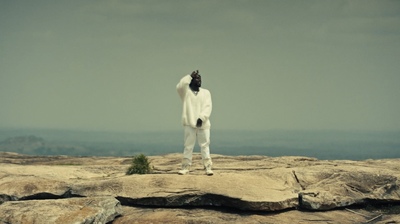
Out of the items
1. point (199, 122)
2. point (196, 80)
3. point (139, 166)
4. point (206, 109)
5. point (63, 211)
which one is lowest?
point (63, 211)

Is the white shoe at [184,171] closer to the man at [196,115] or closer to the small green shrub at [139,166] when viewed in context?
the man at [196,115]

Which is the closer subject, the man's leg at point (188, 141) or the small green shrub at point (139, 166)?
the man's leg at point (188, 141)

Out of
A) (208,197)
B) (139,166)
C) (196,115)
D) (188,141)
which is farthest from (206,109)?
(139,166)

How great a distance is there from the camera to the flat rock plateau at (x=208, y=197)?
17453 millimetres

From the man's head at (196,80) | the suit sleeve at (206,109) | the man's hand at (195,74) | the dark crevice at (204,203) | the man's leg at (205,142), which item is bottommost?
the dark crevice at (204,203)

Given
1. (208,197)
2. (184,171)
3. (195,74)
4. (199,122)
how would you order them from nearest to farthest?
(208,197)
(199,122)
(195,74)
(184,171)

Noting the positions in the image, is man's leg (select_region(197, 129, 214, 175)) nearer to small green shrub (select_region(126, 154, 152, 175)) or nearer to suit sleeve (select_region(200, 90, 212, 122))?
suit sleeve (select_region(200, 90, 212, 122))

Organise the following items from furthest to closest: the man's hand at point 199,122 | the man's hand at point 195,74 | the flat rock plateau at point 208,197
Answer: the man's hand at point 195,74 < the man's hand at point 199,122 < the flat rock plateau at point 208,197

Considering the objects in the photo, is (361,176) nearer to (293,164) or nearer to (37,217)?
(293,164)

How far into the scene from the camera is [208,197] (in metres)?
18.4

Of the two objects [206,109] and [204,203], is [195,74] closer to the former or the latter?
[206,109]

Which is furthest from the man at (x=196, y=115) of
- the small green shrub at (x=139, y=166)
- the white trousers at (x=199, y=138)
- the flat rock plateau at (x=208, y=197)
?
the small green shrub at (x=139, y=166)

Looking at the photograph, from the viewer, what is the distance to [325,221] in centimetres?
1795

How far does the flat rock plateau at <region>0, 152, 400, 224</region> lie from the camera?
17.5 meters
